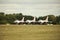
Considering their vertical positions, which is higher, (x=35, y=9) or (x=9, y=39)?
(x=35, y=9)

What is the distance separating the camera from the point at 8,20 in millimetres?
1896

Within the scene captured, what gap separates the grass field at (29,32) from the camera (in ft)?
6.02

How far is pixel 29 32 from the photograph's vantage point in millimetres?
1855

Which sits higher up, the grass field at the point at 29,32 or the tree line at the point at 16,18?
the tree line at the point at 16,18

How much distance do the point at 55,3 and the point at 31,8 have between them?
38 cm

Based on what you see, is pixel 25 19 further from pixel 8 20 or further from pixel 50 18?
pixel 50 18

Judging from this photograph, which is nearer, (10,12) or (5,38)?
(5,38)

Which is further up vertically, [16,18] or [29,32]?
[16,18]

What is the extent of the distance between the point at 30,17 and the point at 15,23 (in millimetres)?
245

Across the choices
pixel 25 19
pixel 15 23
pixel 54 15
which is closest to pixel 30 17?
pixel 25 19

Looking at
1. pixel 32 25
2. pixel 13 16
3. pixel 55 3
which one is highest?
pixel 55 3

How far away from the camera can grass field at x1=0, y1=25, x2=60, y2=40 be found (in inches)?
72.2

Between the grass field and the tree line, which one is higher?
the tree line

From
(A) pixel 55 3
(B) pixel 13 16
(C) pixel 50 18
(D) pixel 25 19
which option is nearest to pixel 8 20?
(B) pixel 13 16
